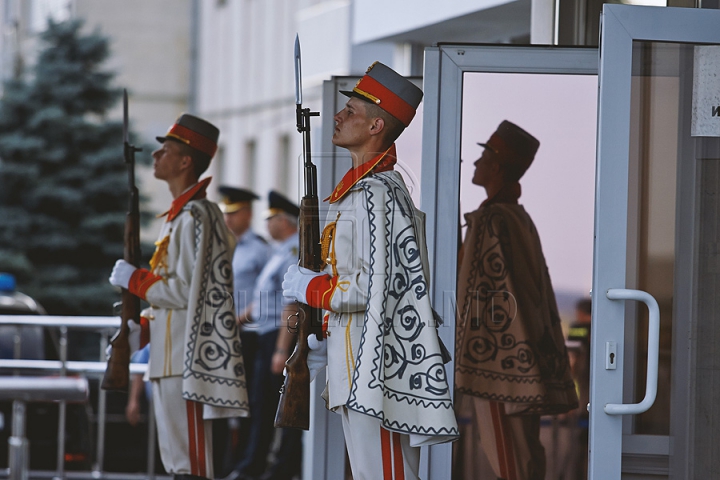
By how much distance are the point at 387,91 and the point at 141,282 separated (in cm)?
179

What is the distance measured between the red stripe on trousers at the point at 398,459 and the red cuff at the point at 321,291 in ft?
1.57

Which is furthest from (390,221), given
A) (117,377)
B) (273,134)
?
(273,134)

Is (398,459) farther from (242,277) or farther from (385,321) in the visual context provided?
(242,277)

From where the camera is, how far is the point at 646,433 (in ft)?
14.0

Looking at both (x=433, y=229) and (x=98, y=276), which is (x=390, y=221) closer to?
(x=433, y=229)

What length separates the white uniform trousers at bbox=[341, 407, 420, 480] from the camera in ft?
13.5

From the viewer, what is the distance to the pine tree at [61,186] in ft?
57.9

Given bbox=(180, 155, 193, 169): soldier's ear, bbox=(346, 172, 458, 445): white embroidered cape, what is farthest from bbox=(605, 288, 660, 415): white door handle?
bbox=(180, 155, 193, 169): soldier's ear

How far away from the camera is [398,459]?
4.15 metres

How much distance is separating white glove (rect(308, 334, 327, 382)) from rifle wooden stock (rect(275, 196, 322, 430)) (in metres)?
0.03

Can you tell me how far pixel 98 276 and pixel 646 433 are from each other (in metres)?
14.2

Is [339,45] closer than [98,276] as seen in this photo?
Yes

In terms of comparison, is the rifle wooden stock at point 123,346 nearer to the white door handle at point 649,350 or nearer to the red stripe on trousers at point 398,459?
the red stripe on trousers at point 398,459

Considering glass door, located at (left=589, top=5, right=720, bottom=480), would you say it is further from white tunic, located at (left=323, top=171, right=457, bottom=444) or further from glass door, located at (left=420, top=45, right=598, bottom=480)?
glass door, located at (left=420, top=45, right=598, bottom=480)
